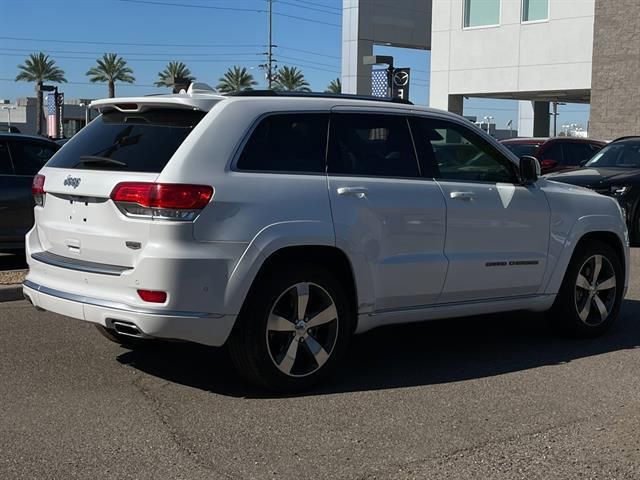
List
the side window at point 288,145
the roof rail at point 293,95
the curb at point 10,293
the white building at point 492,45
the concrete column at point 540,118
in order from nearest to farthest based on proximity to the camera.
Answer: the side window at point 288,145
the roof rail at point 293,95
the curb at point 10,293
the white building at point 492,45
the concrete column at point 540,118

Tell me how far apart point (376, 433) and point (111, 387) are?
6.04 feet

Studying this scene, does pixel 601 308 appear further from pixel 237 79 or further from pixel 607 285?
pixel 237 79

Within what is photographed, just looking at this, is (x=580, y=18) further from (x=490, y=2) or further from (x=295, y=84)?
(x=295, y=84)

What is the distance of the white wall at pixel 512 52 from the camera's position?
30.9 m

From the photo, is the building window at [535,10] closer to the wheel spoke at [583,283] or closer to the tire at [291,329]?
the wheel spoke at [583,283]

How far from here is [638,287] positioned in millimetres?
9852

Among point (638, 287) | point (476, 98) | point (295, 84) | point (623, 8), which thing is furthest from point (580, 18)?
point (295, 84)

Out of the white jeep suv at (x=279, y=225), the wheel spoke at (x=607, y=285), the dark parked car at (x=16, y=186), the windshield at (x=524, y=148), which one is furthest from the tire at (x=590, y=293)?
the windshield at (x=524, y=148)

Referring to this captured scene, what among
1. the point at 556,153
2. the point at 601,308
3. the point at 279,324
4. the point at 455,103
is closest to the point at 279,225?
the point at 279,324

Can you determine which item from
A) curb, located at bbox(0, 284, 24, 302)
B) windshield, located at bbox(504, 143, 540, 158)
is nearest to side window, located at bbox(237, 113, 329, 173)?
curb, located at bbox(0, 284, 24, 302)

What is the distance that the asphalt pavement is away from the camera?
4391mm

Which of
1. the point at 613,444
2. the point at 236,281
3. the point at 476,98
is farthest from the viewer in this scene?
the point at 476,98

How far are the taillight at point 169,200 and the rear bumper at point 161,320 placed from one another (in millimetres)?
560

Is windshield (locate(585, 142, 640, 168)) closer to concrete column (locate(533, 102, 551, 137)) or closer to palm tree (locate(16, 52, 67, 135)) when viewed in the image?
concrete column (locate(533, 102, 551, 137))
